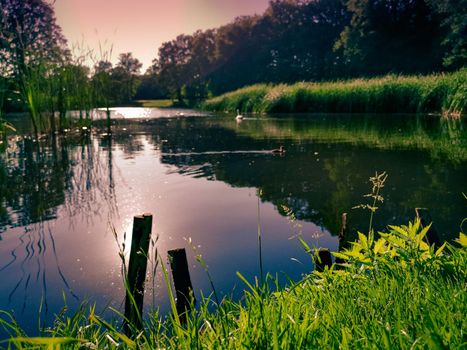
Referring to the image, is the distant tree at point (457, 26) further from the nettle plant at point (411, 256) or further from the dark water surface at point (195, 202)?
the nettle plant at point (411, 256)

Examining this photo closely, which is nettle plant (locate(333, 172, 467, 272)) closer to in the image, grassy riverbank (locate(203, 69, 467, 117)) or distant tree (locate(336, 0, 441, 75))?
grassy riverbank (locate(203, 69, 467, 117))

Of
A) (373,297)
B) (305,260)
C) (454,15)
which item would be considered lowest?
(305,260)

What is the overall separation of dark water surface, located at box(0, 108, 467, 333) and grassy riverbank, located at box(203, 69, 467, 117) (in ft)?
26.7

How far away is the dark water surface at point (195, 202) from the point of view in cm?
404

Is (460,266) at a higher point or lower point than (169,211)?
higher

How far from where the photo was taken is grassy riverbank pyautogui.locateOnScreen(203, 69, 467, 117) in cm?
2014

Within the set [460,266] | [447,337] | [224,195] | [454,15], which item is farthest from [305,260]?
[454,15]

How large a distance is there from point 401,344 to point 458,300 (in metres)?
0.67

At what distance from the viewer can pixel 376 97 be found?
2333cm

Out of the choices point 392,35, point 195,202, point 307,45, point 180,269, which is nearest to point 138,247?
point 180,269

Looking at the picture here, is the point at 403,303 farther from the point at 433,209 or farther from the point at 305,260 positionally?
the point at 433,209

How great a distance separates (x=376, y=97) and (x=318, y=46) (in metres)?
41.6

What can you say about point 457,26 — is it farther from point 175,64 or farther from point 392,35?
point 175,64

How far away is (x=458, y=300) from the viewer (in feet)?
7.59
